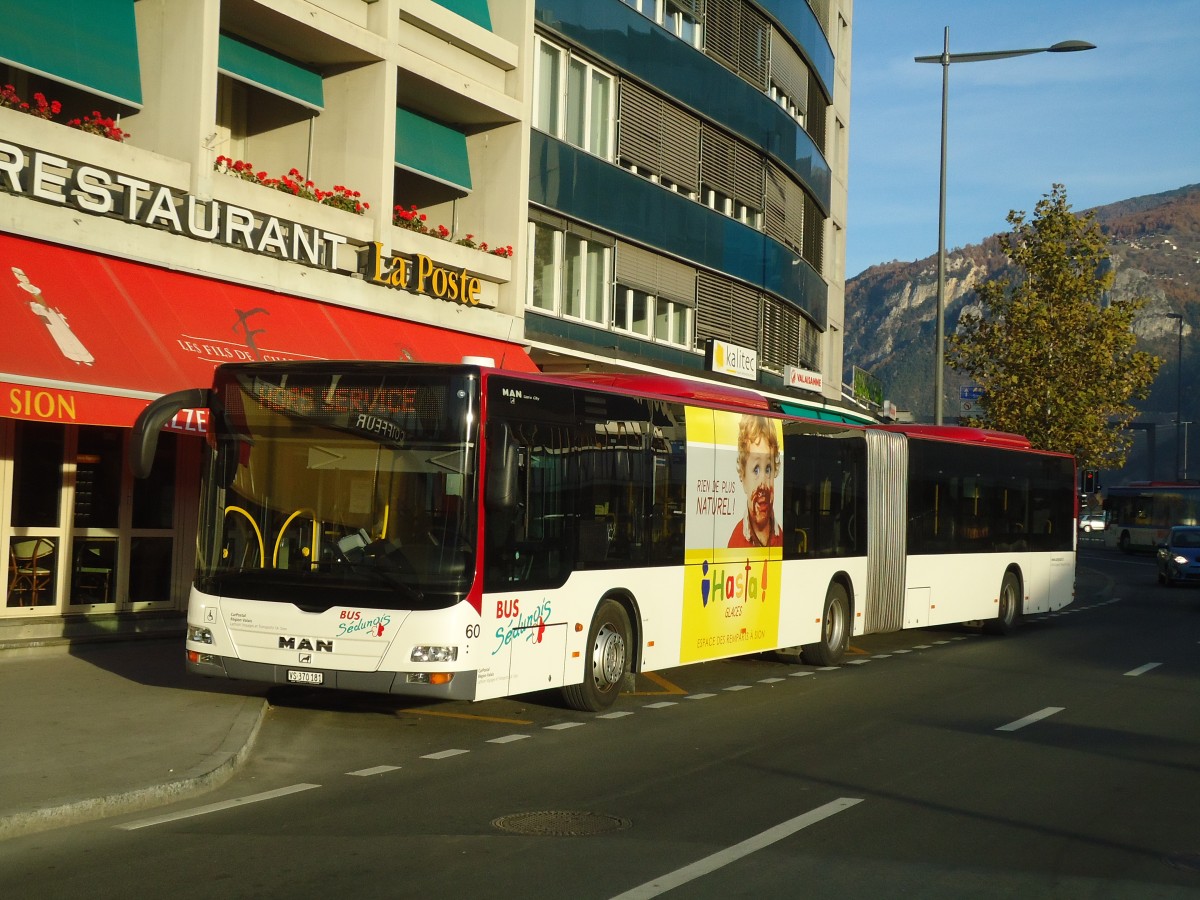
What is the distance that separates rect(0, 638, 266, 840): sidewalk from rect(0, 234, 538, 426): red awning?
240 cm

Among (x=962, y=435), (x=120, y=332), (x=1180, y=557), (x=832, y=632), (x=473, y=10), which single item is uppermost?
(x=473, y=10)

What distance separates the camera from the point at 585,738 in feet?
38.8

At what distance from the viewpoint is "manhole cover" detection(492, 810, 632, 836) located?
8.23 meters

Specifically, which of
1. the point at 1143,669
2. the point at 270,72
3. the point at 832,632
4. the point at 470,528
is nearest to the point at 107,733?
the point at 470,528

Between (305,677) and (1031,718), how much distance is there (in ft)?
21.3

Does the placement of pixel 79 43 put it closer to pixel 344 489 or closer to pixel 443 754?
pixel 344 489

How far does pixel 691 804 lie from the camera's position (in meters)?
9.05

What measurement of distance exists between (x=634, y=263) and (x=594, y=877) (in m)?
22.4

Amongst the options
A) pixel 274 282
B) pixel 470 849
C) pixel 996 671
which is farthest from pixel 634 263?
pixel 470 849

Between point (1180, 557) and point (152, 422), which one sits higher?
point (152, 422)

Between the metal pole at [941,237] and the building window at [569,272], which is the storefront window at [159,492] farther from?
the metal pole at [941,237]

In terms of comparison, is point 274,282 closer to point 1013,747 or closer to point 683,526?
point 683,526

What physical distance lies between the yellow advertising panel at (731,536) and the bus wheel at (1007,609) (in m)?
8.28

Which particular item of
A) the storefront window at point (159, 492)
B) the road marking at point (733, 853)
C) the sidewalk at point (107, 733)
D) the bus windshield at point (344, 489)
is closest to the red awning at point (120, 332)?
the storefront window at point (159, 492)
